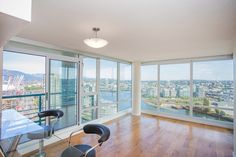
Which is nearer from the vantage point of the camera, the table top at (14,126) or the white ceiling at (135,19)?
the white ceiling at (135,19)

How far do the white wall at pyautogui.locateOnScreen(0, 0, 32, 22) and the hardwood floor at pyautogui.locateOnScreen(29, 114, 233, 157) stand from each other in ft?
5.80

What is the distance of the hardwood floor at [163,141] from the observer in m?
2.70

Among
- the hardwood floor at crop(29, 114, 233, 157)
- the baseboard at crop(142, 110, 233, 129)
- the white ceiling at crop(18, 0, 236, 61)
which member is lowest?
the hardwood floor at crop(29, 114, 233, 157)

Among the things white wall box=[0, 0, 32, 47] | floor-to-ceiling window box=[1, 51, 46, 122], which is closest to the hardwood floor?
floor-to-ceiling window box=[1, 51, 46, 122]

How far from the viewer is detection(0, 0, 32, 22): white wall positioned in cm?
70

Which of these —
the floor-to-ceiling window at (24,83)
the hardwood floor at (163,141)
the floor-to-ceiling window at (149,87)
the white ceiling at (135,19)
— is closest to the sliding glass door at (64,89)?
the floor-to-ceiling window at (24,83)

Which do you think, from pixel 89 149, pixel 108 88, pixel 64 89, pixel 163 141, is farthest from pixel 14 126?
pixel 108 88

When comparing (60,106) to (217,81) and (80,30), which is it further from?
(217,81)

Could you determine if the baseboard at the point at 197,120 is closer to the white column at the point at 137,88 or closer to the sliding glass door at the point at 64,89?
the white column at the point at 137,88

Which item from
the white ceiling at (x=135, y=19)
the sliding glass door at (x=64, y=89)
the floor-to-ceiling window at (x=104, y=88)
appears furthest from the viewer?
the floor-to-ceiling window at (x=104, y=88)

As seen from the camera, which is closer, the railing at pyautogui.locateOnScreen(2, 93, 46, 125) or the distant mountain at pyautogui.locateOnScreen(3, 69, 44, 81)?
the distant mountain at pyautogui.locateOnScreen(3, 69, 44, 81)

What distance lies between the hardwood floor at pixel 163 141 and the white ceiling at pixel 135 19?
1865 millimetres

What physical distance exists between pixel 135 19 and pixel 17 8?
56.3 inches

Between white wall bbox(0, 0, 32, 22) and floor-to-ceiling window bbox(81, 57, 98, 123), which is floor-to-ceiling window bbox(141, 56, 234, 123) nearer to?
floor-to-ceiling window bbox(81, 57, 98, 123)
